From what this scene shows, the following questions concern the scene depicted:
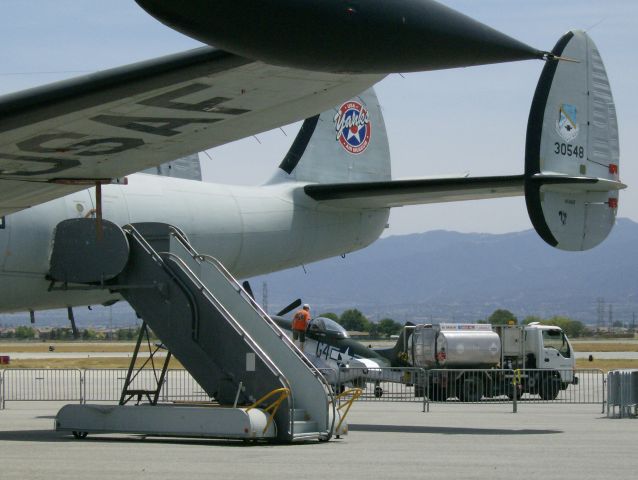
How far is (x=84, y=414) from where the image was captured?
16703 millimetres

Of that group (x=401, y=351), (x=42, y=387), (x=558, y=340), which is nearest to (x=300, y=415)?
(x=401, y=351)

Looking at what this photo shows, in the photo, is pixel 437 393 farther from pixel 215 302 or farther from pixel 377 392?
pixel 215 302

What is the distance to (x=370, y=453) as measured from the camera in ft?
47.8

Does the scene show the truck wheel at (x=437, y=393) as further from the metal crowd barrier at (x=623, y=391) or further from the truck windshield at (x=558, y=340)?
the metal crowd barrier at (x=623, y=391)

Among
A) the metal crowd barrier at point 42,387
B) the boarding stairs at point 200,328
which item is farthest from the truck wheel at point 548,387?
the boarding stairs at point 200,328

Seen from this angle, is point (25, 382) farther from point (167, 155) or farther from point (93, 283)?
point (167, 155)

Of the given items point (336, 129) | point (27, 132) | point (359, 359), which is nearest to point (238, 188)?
point (336, 129)

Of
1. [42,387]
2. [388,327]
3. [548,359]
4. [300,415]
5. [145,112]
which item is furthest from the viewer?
[388,327]

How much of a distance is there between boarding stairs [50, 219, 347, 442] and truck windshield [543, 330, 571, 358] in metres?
16.2

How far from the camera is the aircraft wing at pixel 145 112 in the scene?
9.57 m

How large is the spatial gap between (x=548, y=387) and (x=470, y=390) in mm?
2594

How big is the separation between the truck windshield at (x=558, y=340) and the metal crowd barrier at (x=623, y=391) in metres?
Result: 9.76

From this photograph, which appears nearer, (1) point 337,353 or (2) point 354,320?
(1) point 337,353

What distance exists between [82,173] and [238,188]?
1143 cm
